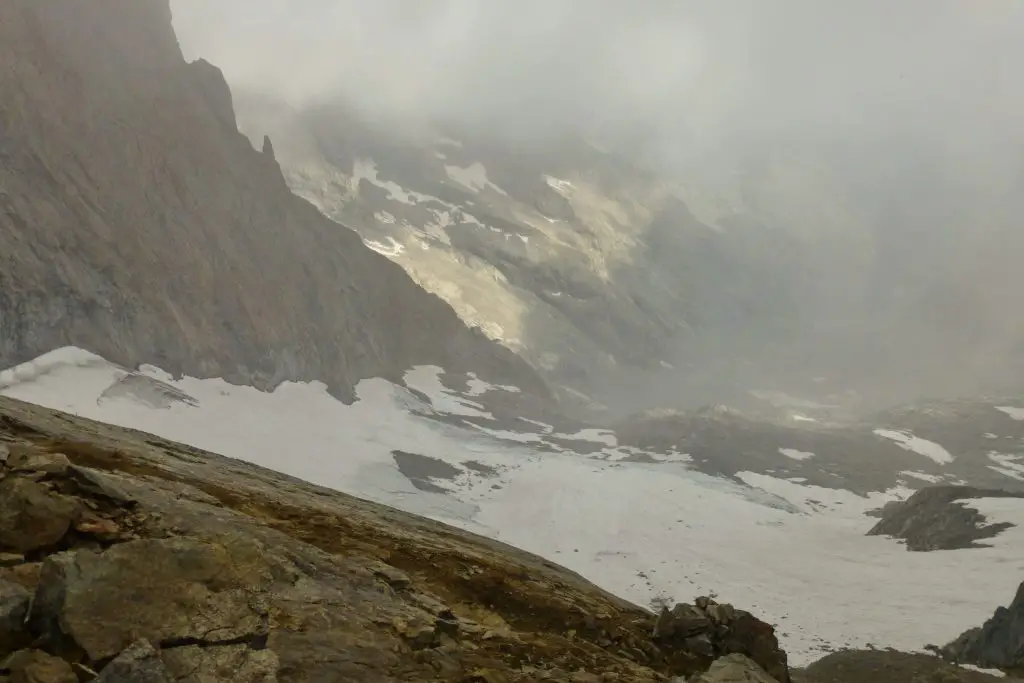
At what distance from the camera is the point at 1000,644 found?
2564 centimetres

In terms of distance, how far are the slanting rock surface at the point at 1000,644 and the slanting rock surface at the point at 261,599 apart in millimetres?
16067

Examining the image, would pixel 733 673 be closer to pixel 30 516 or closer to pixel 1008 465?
pixel 30 516

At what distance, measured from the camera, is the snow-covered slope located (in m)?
37.1

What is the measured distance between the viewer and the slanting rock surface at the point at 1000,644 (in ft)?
81.3

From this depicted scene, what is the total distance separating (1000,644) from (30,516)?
31.1 m

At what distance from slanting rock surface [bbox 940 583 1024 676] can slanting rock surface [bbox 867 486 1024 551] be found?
1967 cm

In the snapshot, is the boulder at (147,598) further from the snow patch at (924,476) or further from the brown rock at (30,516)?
the snow patch at (924,476)

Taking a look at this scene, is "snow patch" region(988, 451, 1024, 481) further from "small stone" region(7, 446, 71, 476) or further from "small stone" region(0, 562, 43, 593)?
"small stone" region(0, 562, 43, 593)

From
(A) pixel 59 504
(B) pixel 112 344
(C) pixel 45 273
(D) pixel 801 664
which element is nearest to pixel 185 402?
(B) pixel 112 344

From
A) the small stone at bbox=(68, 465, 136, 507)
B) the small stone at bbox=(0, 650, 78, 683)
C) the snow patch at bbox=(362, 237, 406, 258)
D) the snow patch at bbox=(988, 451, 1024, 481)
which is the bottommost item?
the small stone at bbox=(0, 650, 78, 683)

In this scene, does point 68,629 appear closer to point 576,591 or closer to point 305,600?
point 305,600

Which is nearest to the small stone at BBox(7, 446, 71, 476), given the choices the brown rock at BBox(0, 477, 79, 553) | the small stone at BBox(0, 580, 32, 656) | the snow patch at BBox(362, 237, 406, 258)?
the brown rock at BBox(0, 477, 79, 553)

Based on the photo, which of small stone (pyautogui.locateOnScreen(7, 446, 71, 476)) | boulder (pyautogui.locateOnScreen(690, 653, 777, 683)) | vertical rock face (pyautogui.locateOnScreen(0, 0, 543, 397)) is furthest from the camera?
vertical rock face (pyautogui.locateOnScreen(0, 0, 543, 397))

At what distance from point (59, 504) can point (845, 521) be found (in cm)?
6666
